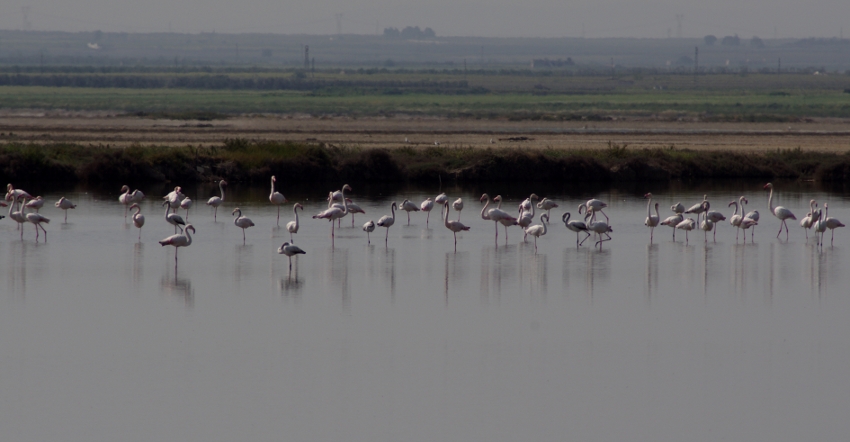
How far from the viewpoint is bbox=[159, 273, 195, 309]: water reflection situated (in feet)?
49.6

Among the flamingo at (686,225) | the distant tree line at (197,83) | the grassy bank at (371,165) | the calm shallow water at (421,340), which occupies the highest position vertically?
the distant tree line at (197,83)

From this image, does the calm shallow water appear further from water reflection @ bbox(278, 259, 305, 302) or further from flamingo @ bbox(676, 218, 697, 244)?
flamingo @ bbox(676, 218, 697, 244)

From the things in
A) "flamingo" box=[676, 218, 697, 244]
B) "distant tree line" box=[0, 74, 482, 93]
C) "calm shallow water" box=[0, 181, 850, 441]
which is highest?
"distant tree line" box=[0, 74, 482, 93]

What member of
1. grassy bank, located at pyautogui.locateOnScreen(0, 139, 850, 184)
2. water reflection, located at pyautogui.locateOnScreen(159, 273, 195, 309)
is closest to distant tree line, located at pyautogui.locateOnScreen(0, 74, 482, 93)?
grassy bank, located at pyautogui.locateOnScreen(0, 139, 850, 184)

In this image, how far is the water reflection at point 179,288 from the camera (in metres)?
15.1

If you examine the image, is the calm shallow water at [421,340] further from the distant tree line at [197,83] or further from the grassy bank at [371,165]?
the distant tree line at [197,83]

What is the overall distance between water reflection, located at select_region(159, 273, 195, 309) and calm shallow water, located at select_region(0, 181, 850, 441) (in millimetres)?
72

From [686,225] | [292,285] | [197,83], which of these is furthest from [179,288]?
[197,83]

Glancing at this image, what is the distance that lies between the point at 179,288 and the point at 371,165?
18.7 meters

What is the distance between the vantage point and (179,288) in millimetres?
15859

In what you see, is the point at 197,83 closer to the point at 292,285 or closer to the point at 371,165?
the point at 371,165

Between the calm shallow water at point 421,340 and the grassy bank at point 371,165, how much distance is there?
12072 mm

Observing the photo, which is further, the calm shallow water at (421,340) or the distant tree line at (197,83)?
the distant tree line at (197,83)

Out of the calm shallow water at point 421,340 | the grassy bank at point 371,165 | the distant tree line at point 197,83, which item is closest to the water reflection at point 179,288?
the calm shallow water at point 421,340
